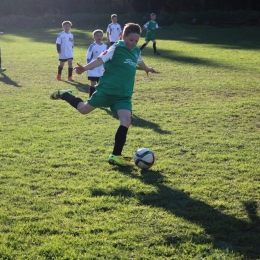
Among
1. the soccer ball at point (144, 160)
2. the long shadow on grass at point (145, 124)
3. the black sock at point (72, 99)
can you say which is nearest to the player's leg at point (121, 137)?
the soccer ball at point (144, 160)

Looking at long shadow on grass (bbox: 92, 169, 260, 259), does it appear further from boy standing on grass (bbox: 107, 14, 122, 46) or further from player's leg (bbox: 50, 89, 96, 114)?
boy standing on grass (bbox: 107, 14, 122, 46)

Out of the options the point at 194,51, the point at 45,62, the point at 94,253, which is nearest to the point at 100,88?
the point at 94,253

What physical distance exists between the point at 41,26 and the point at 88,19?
4722 mm

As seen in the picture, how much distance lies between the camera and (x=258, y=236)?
366 centimetres

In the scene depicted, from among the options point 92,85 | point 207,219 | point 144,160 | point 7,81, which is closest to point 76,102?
point 144,160

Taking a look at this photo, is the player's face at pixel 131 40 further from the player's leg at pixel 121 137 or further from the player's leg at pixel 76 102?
the player's leg at pixel 76 102

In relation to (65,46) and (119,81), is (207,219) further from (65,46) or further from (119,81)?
(65,46)

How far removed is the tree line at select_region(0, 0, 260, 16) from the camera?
35250 millimetres

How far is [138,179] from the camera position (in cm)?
497

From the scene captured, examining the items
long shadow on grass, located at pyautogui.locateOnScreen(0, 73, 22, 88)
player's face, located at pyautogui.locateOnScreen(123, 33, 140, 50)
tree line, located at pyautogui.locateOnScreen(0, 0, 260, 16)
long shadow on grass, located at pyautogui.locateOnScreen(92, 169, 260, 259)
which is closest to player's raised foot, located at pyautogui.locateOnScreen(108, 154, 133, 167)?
long shadow on grass, located at pyautogui.locateOnScreen(92, 169, 260, 259)

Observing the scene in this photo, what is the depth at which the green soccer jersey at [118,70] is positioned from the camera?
5410 millimetres

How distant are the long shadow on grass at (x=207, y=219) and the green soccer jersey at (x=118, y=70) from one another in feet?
3.78

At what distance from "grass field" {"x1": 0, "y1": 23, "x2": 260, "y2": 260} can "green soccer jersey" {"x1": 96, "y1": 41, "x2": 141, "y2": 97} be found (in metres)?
0.94

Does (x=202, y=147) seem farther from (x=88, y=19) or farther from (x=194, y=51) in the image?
(x=88, y=19)
